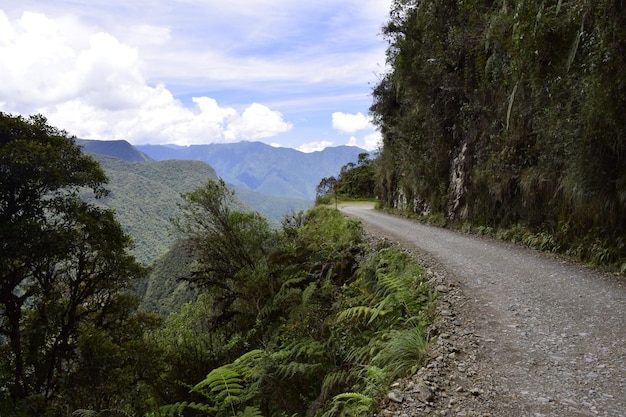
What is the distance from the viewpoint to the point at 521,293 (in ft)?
20.0

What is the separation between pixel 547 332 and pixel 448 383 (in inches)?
72.2

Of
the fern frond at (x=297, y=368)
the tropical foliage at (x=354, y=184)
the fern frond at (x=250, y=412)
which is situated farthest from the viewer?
the tropical foliage at (x=354, y=184)

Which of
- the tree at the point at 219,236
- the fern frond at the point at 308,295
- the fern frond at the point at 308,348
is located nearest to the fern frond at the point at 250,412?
the fern frond at the point at 308,348

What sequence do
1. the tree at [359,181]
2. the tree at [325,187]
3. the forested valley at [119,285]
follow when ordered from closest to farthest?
the forested valley at [119,285] < the tree at [359,181] < the tree at [325,187]

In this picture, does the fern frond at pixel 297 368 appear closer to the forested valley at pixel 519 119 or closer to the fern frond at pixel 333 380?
the fern frond at pixel 333 380

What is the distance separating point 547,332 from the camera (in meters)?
4.59

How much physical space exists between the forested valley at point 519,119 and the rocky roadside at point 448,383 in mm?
4554

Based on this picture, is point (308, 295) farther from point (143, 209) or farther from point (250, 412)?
point (143, 209)

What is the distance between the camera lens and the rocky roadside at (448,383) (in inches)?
129

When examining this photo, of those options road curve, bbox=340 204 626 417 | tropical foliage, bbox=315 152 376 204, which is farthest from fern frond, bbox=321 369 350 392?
tropical foliage, bbox=315 152 376 204

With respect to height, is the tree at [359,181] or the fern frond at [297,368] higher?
the tree at [359,181]

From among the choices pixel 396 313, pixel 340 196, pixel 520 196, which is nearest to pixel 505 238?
pixel 520 196

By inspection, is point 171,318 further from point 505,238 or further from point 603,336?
point 603,336

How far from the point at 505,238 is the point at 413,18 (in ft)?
40.9
